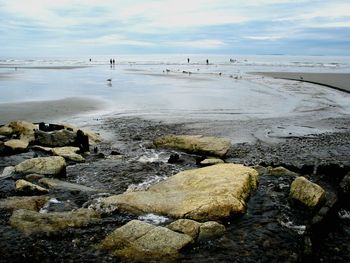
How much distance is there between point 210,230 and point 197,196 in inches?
60.3

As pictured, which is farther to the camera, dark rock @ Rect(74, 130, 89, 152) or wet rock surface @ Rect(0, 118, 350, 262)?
dark rock @ Rect(74, 130, 89, 152)

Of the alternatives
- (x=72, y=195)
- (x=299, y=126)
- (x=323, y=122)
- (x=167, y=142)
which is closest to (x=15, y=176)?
(x=72, y=195)

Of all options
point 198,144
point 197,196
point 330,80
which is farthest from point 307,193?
point 330,80

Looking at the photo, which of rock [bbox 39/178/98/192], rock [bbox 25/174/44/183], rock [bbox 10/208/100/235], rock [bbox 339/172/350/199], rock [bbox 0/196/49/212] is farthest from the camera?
rock [bbox 25/174/44/183]

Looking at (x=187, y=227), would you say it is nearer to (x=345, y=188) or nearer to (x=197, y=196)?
(x=197, y=196)

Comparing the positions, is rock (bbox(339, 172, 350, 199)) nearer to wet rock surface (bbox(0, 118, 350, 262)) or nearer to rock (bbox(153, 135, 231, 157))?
wet rock surface (bbox(0, 118, 350, 262))

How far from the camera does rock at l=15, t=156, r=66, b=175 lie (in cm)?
1316

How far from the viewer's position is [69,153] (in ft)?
52.1

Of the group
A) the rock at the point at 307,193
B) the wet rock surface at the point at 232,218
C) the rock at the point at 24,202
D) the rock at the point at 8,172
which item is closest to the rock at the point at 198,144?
the wet rock surface at the point at 232,218

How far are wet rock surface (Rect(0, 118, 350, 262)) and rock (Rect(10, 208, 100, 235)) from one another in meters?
0.14

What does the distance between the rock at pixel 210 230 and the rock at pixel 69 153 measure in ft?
26.0

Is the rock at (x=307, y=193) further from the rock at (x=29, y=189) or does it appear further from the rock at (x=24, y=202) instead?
the rock at (x=29, y=189)

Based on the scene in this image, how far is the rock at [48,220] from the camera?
8.75 m

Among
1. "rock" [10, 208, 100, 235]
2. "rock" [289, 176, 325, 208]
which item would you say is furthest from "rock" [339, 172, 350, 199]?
"rock" [10, 208, 100, 235]
